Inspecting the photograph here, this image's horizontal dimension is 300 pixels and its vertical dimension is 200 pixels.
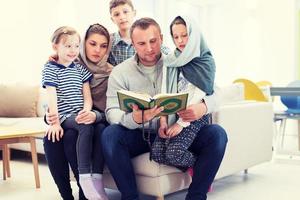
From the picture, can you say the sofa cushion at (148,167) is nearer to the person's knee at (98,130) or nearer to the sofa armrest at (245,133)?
the person's knee at (98,130)

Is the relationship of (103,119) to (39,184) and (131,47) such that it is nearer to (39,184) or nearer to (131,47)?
(131,47)

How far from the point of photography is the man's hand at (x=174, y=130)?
7.13 feet

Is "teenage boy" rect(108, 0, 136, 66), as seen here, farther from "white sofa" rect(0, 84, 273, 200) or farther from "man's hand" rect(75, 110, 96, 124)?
"white sofa" rect(0, 84, 273, 200)

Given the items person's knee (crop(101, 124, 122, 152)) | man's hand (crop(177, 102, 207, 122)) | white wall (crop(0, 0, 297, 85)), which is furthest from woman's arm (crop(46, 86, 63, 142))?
white wall (crop(0, 0, 297, 85))

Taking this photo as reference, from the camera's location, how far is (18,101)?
4250mm

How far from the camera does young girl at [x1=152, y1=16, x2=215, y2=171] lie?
2.18 m

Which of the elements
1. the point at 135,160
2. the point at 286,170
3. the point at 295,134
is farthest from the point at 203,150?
the point at 295,134

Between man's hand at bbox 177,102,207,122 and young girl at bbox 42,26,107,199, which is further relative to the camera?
young girl at bbox 42,26,107,199

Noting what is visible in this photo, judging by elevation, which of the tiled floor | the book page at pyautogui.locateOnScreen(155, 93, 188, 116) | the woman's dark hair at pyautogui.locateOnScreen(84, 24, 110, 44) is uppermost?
the woman's dark hair at pyautogui.locateOnScreen(84, 24, 110, 44)

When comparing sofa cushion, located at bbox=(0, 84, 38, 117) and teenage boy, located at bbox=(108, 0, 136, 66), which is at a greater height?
teenage boy, located at bbox=(108, 0, 136, 66)

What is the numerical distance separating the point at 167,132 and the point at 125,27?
2.61ft

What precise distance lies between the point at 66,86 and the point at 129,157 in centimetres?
53

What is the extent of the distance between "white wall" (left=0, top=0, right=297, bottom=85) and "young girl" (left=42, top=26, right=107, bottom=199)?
8.42 ft

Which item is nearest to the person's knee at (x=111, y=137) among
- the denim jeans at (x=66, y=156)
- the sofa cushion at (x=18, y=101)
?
the denim jeans at (x=66, y=156)
